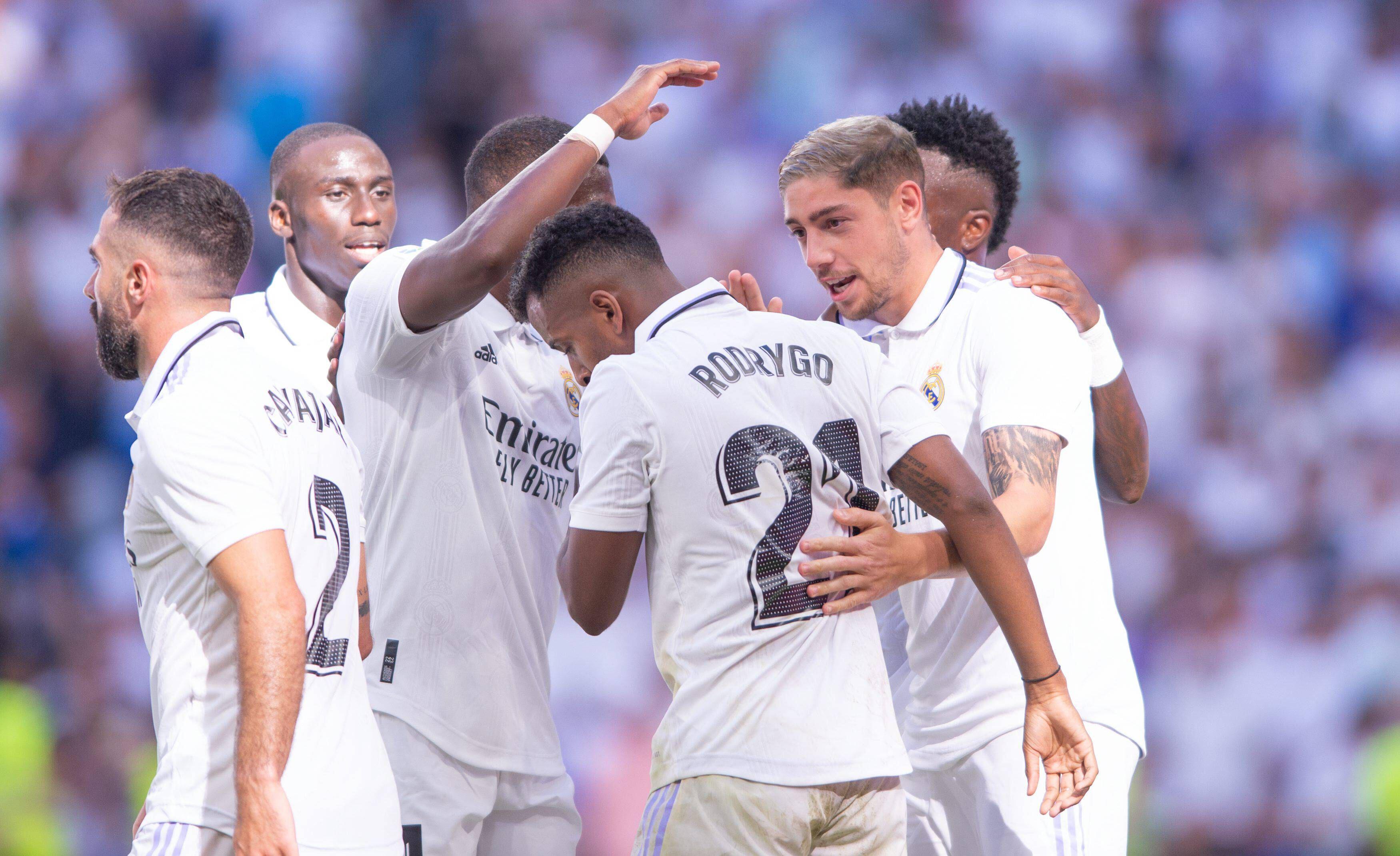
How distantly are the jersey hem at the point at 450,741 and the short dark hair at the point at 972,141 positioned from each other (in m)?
2.17

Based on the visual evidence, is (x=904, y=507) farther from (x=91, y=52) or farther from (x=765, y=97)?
(x=91, y=52)

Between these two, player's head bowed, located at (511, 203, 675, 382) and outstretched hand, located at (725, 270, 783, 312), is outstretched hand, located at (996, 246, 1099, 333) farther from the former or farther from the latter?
player's head bowed, located at (511, 203, 675, 382)

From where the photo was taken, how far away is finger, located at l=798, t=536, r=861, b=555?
8.65 feet

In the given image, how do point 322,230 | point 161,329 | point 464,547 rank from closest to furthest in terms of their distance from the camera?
point 161,329 < point 464,547 < point 322,230

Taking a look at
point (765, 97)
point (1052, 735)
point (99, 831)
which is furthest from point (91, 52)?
point (1052, 735)

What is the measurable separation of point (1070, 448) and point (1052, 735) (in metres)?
0.81

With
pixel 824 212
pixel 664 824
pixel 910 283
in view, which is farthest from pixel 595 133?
pixel 664 824

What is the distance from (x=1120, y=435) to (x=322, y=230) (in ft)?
8.79

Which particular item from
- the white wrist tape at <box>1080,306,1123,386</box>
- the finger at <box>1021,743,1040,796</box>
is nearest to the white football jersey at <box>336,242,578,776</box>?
the finger at <box>1021,743,1040,796</box>

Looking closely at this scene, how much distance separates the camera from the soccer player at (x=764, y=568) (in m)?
2.58

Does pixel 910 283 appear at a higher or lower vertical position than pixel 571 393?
higher

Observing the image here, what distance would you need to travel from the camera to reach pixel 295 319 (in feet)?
14.7

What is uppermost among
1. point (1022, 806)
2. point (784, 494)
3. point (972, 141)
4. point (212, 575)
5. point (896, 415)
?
point (972, 141)

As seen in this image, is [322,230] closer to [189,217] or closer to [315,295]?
[315,295]
